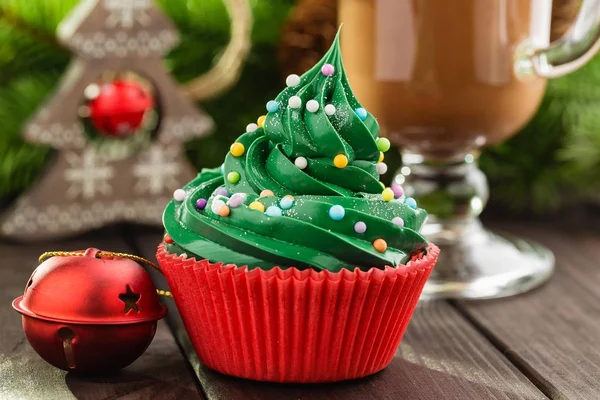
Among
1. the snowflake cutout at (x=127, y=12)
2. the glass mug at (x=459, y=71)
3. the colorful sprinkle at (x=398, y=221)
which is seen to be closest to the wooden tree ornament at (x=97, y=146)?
the snowflake cutout at (x=127, y=12)

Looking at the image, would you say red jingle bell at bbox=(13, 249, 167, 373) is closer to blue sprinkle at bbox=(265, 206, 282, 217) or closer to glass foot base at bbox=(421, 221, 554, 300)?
blue sprinkle at bbox=(265, 206, 282, 217)

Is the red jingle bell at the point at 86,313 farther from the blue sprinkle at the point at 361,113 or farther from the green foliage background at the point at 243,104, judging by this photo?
the green foliage background at the point at 243,104

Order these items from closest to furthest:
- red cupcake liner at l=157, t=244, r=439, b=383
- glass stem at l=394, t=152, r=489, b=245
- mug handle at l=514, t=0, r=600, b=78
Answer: red cupcake liner at l=157, t=244, r=439, b=383, mug handle at l=514, t=0, r=600, b=78, glass stem at l=394, t=152, r=489, b=245

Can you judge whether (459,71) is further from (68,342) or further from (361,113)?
(68,342)

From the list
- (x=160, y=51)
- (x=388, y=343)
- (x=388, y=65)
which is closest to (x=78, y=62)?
(x=160, y=51)

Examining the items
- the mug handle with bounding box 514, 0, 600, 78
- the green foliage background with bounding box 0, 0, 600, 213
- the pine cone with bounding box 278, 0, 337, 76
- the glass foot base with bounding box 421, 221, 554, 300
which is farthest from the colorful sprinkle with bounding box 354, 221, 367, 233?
the green foliage background with bounding box 0, 0, 600, 213

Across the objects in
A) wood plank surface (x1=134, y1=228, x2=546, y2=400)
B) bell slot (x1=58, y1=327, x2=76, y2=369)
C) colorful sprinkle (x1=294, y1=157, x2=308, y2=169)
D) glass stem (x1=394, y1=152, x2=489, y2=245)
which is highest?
colorful sprinkle (x1=294, y1=157, x2=308, y2=169)

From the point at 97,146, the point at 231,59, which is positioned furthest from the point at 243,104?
the point at 97,146
